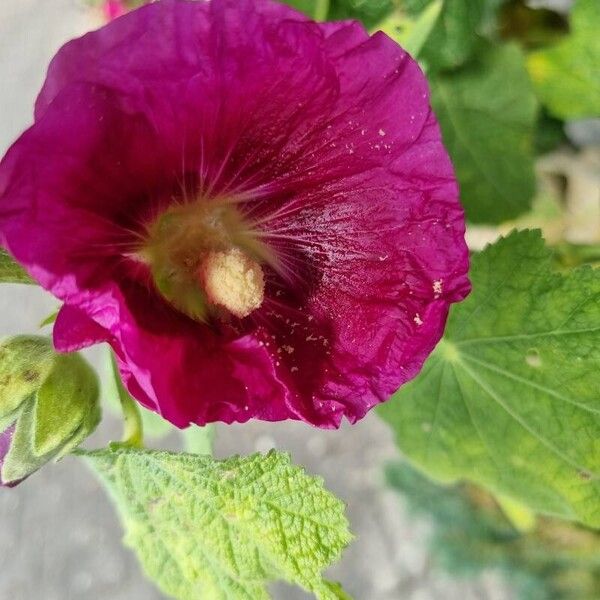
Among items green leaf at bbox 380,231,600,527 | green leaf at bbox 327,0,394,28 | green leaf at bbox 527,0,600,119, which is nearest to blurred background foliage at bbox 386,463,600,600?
green leaf at bbox 380,231,600,527

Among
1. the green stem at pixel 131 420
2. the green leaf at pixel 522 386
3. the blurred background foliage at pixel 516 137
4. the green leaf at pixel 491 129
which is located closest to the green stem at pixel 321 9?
the blurred background foliage at pixel 516 137

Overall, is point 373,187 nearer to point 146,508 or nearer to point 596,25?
point 146,508

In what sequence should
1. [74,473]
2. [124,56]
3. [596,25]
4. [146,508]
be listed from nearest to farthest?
[124,56]
[146,508]
[596,25]
[74,473]

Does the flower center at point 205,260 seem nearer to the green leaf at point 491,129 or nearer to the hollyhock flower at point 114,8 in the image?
the green leaf at point 491,129

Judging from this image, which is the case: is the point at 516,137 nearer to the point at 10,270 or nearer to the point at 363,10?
the point at 363,10

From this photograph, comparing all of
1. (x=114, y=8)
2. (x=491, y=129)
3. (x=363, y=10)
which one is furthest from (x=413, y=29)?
(x=114, y=8)

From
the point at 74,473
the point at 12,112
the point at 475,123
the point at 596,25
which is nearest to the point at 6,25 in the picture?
the point at 12,112

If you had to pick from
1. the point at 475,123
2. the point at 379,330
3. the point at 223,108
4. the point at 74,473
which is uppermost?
the point at 223,108
